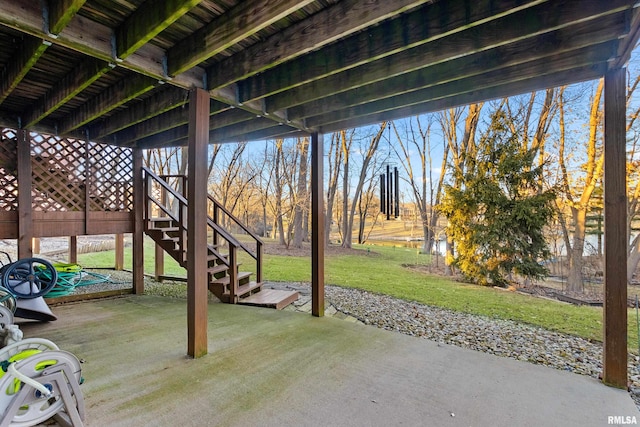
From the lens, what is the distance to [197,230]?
2.80 metres

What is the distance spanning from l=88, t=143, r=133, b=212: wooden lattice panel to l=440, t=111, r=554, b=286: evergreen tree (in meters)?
7.41

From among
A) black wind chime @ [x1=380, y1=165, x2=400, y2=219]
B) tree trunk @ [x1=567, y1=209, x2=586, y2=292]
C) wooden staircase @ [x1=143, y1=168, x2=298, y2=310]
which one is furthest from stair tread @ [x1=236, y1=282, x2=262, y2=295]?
tree trunk @ [x1=567, y1=209, x2=586, y2=292]

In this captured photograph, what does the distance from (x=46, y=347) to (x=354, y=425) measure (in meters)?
2.04

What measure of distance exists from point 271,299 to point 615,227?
4.06m

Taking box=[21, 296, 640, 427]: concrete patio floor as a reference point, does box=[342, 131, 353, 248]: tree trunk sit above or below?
A: above

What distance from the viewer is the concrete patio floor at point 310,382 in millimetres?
1987

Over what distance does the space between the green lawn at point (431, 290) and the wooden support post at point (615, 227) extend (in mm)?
2141

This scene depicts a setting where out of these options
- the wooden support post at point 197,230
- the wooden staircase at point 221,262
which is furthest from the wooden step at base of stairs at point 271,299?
the wooden support post at point 197,230

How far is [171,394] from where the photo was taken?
2.20m

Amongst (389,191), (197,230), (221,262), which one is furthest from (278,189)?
(197,230)

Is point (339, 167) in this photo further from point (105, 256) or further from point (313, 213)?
point (313, 213)

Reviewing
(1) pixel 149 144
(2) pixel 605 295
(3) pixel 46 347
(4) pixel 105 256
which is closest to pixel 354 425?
(3) pixel 46 347

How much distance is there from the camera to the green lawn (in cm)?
493

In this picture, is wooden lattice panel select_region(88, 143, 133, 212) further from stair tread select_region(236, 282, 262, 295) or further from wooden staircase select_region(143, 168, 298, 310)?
stair tread select_region(236, 282, 262, 295)
